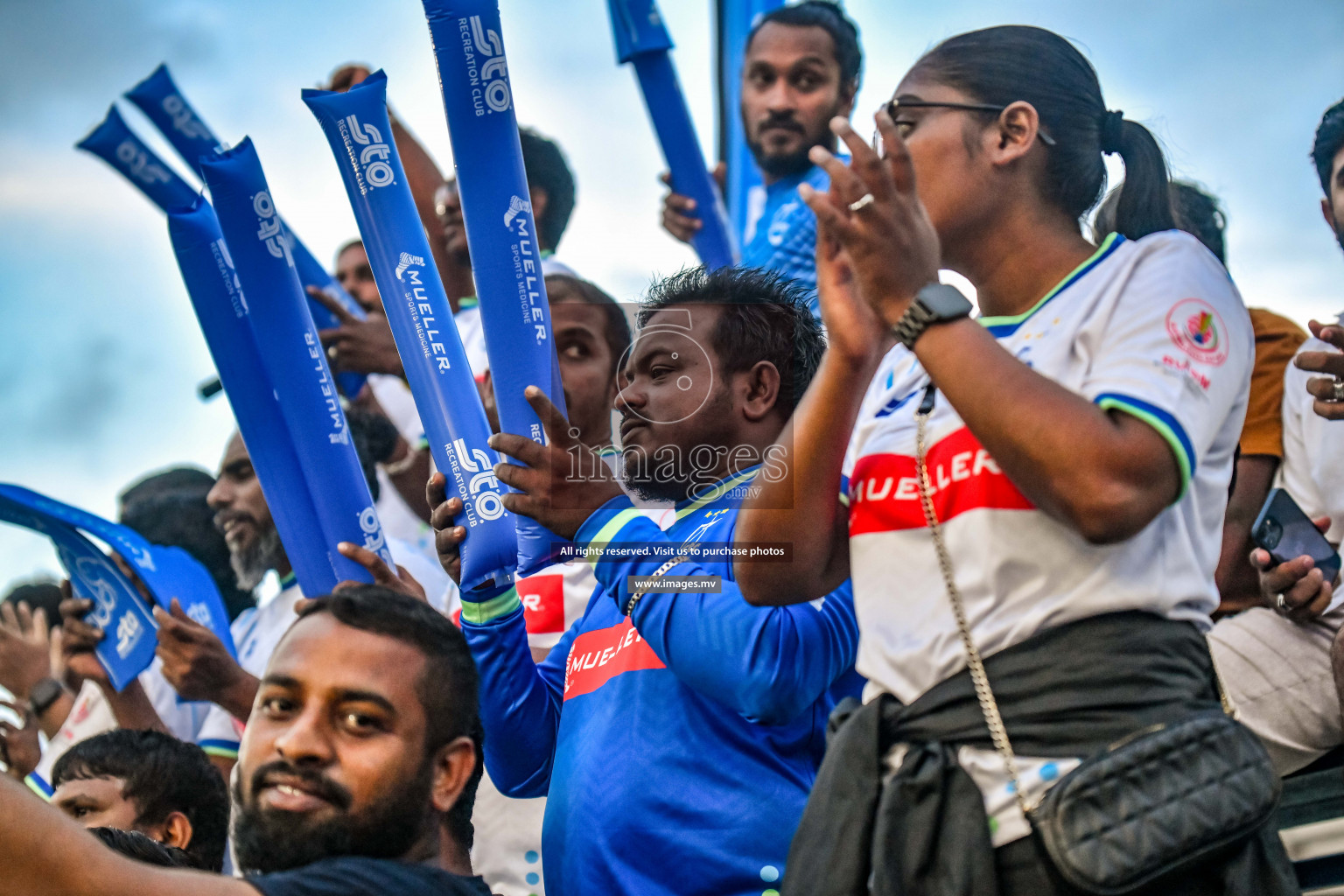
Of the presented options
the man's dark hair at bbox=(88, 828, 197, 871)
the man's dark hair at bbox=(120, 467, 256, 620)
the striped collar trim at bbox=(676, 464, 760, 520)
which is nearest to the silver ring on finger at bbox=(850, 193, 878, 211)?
the striped collar trim at bbox=(676, 464, 760, 520)

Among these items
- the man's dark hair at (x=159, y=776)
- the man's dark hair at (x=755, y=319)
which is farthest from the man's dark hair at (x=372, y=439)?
the man's dark hair at (x=755, y=319)

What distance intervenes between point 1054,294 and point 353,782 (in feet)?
4.65

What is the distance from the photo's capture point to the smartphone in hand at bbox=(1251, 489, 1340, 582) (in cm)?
→ 248

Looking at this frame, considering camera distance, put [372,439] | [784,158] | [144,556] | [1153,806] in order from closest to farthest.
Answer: [1153,806]
[144,556]
[784,158]
[372,439]

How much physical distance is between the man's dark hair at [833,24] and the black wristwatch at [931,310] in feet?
9.15

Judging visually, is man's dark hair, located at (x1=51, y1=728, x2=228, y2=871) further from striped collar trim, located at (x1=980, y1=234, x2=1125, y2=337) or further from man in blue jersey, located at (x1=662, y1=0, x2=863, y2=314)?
striped collar trim, located at (x1=980, y1=234, x2=1125, y2=337)

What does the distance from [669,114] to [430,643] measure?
234cm

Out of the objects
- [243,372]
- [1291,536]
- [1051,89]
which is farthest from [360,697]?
[1291,536]

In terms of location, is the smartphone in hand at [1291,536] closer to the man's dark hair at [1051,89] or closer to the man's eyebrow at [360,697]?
the man's dark hair at [1051,89]

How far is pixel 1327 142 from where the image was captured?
2.86 meters

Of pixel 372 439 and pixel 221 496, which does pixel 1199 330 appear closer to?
pixel 372 439

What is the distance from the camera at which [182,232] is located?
2.98m

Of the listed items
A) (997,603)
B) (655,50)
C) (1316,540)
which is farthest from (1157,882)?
(655,50)

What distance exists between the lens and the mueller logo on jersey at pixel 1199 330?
1662mm
